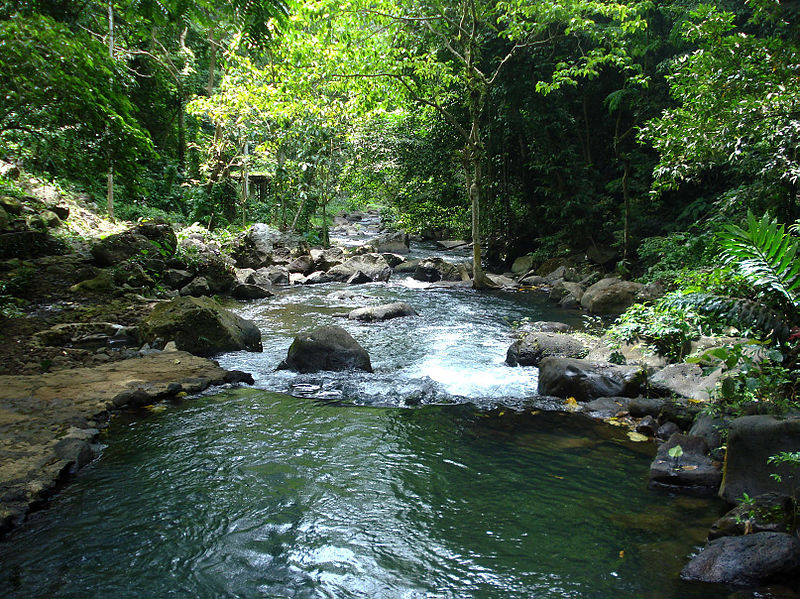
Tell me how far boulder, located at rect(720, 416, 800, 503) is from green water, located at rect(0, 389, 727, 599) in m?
0.29

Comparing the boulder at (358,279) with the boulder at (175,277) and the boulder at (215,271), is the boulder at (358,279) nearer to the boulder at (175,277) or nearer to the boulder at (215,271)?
the boulder at (215,271)

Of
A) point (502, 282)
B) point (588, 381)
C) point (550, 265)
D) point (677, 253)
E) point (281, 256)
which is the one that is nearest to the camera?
point (588, 381)

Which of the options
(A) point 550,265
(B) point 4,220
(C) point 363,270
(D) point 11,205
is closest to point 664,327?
(A) point 550,265

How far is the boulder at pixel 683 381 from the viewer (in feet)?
18.4

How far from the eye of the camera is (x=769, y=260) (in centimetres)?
457

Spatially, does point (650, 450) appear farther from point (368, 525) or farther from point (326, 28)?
point (326, 28)

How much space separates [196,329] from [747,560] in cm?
743

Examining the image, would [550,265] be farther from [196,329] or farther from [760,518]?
[760,518]

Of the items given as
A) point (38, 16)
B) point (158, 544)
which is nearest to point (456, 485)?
point (158, 544)

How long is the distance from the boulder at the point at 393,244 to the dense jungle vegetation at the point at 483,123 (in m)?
2.31

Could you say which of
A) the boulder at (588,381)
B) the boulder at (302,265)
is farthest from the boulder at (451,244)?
the boulder at (588,381)

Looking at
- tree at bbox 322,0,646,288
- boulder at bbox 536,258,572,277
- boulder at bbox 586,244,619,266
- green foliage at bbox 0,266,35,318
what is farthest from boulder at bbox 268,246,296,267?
boulder at bbox 586,244,619,266

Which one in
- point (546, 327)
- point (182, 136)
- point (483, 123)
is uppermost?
point (182, 136)

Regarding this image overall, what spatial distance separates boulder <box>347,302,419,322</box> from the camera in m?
11.0
